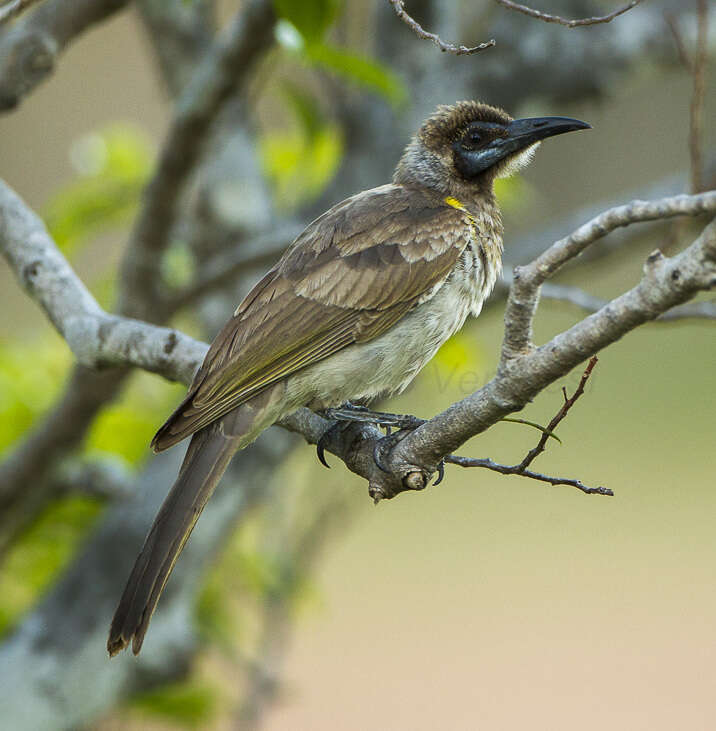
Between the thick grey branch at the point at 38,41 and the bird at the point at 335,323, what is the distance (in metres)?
1.04

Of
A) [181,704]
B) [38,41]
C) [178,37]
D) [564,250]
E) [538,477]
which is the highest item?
[178,37]

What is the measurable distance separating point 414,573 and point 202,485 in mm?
7448

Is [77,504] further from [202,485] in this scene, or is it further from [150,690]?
[202,485]

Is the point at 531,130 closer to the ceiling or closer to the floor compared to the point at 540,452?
closer to the ceiling

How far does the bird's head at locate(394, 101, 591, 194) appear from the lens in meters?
4.04

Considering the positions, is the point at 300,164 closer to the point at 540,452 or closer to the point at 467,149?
the point at 467,149

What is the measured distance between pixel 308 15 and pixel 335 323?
3.05 ft

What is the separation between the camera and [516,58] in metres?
5.24

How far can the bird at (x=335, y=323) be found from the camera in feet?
10.2

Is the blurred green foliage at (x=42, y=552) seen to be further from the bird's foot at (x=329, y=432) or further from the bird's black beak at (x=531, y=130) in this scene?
the bird's black beak at (x=531, y=130)

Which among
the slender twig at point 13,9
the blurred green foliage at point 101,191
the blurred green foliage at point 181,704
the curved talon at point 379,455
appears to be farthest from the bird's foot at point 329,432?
the blurred green foliage at point 101,191


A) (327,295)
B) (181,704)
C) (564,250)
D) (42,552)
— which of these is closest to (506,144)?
(327,295)

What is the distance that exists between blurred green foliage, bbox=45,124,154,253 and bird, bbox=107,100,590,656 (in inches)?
49.7

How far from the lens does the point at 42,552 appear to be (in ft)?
15.1
